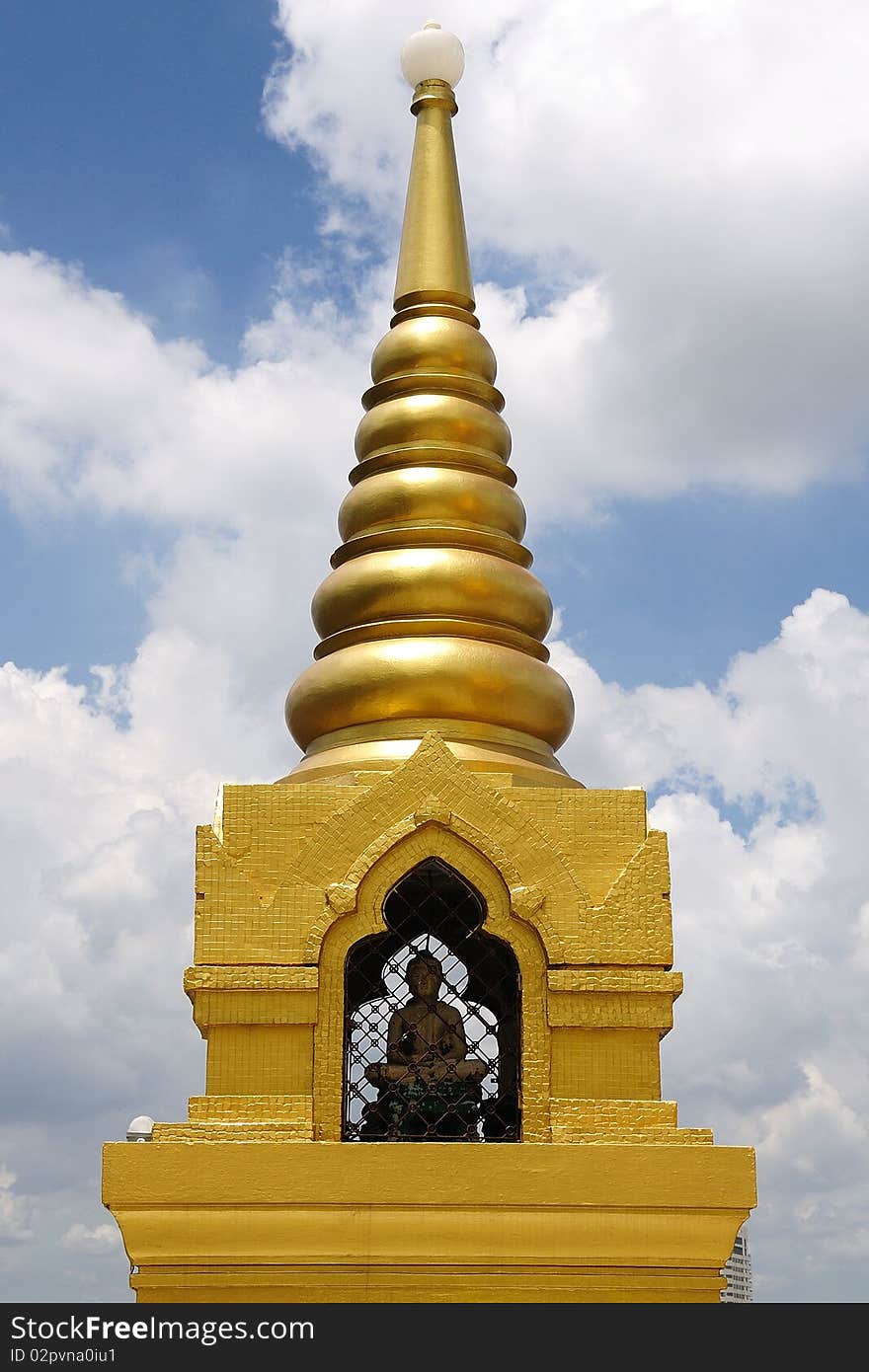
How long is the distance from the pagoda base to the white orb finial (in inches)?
365

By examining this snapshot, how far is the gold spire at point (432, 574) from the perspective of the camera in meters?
10.8

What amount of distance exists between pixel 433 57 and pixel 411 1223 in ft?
32.1

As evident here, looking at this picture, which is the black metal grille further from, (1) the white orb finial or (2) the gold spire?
(1) the white orb finial

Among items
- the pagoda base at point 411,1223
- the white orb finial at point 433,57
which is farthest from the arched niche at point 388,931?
the white orb finial at point 433,57

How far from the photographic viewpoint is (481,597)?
11.4 meters

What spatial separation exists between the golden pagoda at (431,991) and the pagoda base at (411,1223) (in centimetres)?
1

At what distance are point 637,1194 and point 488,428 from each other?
237 inches

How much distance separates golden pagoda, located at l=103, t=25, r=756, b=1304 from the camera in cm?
895

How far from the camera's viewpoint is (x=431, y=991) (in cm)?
1031

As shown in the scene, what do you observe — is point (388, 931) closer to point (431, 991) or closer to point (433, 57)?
point (431, 991)

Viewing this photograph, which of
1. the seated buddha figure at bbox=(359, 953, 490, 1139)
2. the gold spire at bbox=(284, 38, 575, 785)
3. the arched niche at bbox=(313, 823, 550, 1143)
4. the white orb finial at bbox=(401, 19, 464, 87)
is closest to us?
the arched niche at bbox=(313, 823, 550, 1143)

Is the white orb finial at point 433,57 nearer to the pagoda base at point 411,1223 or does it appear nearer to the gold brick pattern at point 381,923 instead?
the gold brick pattern at point 381,923

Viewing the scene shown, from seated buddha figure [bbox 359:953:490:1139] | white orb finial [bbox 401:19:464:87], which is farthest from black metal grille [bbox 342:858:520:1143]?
white orb finial [bbox 401:19:464:87]
